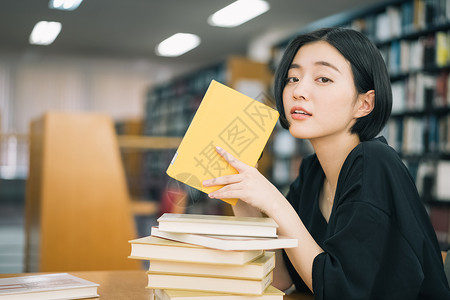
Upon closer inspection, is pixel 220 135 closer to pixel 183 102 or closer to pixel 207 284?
pixel 207 284

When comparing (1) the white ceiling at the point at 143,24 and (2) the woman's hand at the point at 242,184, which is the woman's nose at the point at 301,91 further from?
(1) the white ceiling at the point at 143,24

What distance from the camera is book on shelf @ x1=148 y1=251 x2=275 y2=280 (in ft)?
2.25

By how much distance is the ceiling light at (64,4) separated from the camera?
6.42 meters

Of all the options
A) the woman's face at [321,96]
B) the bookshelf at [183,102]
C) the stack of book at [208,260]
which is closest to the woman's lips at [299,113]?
the woman's face at [321,96]

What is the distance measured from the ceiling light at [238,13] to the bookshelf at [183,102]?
24.5 inches

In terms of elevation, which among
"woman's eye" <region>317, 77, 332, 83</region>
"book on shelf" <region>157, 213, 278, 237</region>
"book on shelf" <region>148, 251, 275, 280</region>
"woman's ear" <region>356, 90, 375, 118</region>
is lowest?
"book on shelf" <region>148, 251, 275, 280</region>

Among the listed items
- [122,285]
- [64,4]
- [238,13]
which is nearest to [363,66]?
[122,285]

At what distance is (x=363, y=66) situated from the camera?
88cm

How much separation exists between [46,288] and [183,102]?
8050 millimetres

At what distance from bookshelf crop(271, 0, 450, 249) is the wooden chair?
282 centimetres

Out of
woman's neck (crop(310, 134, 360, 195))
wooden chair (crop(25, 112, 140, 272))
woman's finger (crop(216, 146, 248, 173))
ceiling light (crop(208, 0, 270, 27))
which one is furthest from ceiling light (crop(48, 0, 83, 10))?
woman's finger (crop(216, 146, 248, 173))

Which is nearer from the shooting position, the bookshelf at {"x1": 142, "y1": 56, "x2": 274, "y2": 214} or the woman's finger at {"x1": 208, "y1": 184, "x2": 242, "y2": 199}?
the woman's finger at {"x1": 208, "y1": 184, "x2": 242, "y2": 199}

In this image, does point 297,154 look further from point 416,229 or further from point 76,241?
point 416,229

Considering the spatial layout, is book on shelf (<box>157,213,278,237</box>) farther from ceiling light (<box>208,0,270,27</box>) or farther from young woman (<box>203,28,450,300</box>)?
ceiling light (<box>208,0,270,27</box>)
